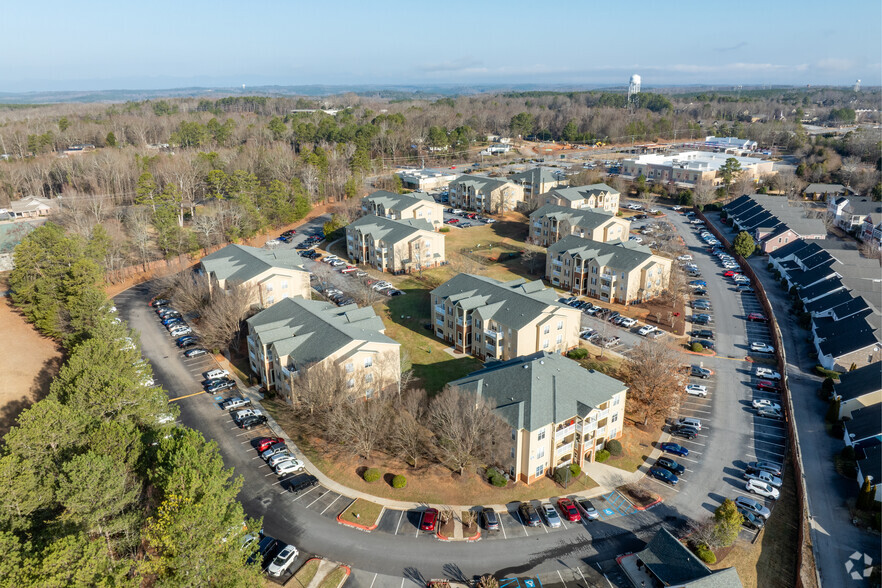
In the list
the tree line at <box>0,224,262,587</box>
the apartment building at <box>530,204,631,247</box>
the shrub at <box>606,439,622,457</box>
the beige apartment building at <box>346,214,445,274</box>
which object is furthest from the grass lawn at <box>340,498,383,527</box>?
the apartment building at <box>530,204,631,247</box>

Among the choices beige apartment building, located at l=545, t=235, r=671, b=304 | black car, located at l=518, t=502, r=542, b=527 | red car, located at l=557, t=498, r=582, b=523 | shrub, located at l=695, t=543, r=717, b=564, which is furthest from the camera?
beige apartment building, located at l=545, t=235, r=671, b=304

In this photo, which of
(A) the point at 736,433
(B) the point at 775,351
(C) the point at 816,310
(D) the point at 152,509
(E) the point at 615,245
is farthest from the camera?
(E) the point at 615,245

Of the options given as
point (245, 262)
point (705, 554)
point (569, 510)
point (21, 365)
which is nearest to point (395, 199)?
point (245, 262)

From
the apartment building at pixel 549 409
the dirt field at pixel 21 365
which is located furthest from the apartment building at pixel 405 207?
the apartment building at pixel 549 409

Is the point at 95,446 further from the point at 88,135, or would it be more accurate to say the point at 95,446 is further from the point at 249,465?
the point at 88,135

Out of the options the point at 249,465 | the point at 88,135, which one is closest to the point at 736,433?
the point at 249,465

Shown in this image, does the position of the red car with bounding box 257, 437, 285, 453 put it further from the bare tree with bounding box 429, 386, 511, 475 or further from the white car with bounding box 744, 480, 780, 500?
the white car with bounding box 744, 480, 780, 500

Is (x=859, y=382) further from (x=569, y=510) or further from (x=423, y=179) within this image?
(x=423, y=179)
